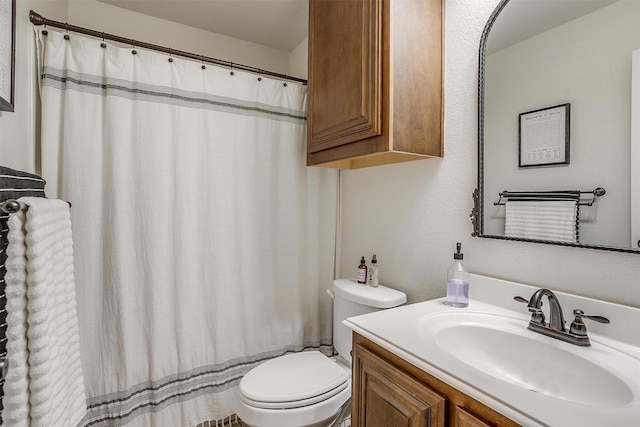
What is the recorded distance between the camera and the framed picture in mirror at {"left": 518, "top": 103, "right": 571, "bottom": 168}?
0.95 m

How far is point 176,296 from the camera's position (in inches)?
62.8

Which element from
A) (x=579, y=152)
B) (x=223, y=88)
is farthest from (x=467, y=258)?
(x=223, y=88)

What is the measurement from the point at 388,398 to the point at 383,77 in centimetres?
106

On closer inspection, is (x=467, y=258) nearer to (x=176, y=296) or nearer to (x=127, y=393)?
(x=176, y=296)

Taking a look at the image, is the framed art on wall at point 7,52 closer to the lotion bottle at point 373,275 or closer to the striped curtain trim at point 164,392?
the striped curtain trim at point 164,392

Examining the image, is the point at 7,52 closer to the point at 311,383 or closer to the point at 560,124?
the point at 311,383

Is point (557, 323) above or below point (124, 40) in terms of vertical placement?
below

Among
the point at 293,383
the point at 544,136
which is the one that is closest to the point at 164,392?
the point at 293,383

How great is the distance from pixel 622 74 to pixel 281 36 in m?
1.99

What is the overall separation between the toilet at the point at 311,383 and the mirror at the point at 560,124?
605 millimetres

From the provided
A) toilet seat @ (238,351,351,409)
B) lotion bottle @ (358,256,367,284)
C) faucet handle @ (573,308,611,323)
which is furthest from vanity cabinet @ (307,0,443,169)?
toilet seat @ (238,351,351,409)

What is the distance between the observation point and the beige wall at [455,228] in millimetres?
901

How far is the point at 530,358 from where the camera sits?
854 millimetres

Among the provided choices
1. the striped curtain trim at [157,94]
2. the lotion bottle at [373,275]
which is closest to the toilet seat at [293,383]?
the lotion bottle at [373,275]
